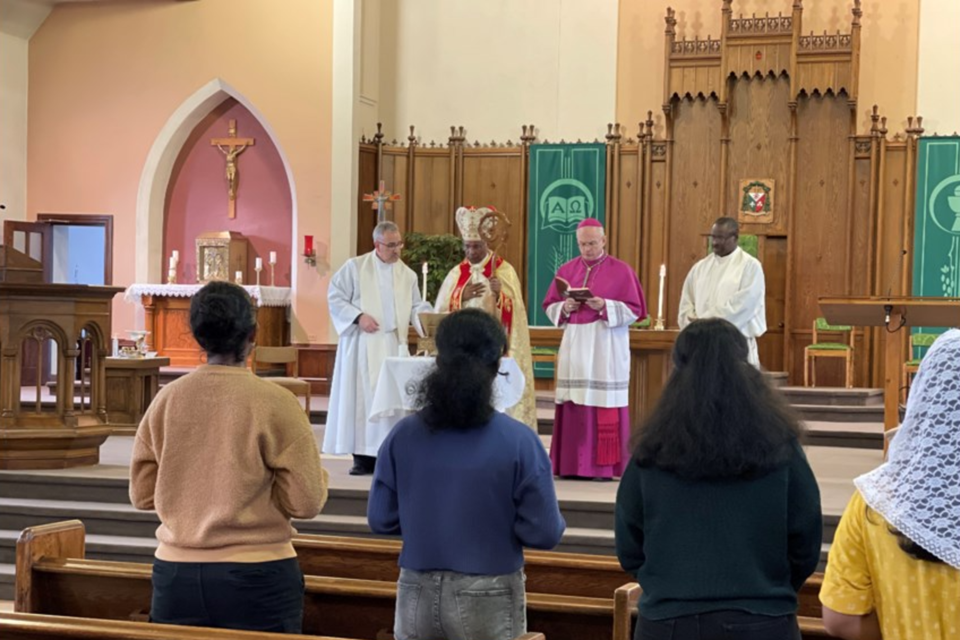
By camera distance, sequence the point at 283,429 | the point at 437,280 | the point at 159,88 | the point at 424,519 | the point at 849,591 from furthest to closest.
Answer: the point at 159,88 → the point at 437,280 → the point at 283,429 → the point at 424,519 → the point at 849,591

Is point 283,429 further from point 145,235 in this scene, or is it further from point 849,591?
point 145,235

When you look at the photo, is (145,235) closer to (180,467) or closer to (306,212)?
(306,212)

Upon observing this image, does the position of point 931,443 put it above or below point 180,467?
above

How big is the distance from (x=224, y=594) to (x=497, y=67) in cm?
1145

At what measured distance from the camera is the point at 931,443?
6.41ft

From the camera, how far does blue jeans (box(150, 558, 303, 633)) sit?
314 cm

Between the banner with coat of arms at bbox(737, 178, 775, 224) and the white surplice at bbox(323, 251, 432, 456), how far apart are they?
249 inches

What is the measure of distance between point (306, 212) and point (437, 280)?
175 cm

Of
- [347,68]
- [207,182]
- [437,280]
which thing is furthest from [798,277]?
[207,182]

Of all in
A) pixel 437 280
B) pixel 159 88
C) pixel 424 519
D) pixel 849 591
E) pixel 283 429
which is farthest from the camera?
pixel 159 88

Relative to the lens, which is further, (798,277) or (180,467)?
(798,277)

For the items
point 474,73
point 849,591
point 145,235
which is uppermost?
point 474,73

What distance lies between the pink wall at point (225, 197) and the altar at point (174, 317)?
0.90 m

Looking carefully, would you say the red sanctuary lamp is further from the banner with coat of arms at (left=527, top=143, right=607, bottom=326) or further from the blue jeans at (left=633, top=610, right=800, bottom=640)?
the blue jeans at (left=633, top=610, right=800, bottom=640)
